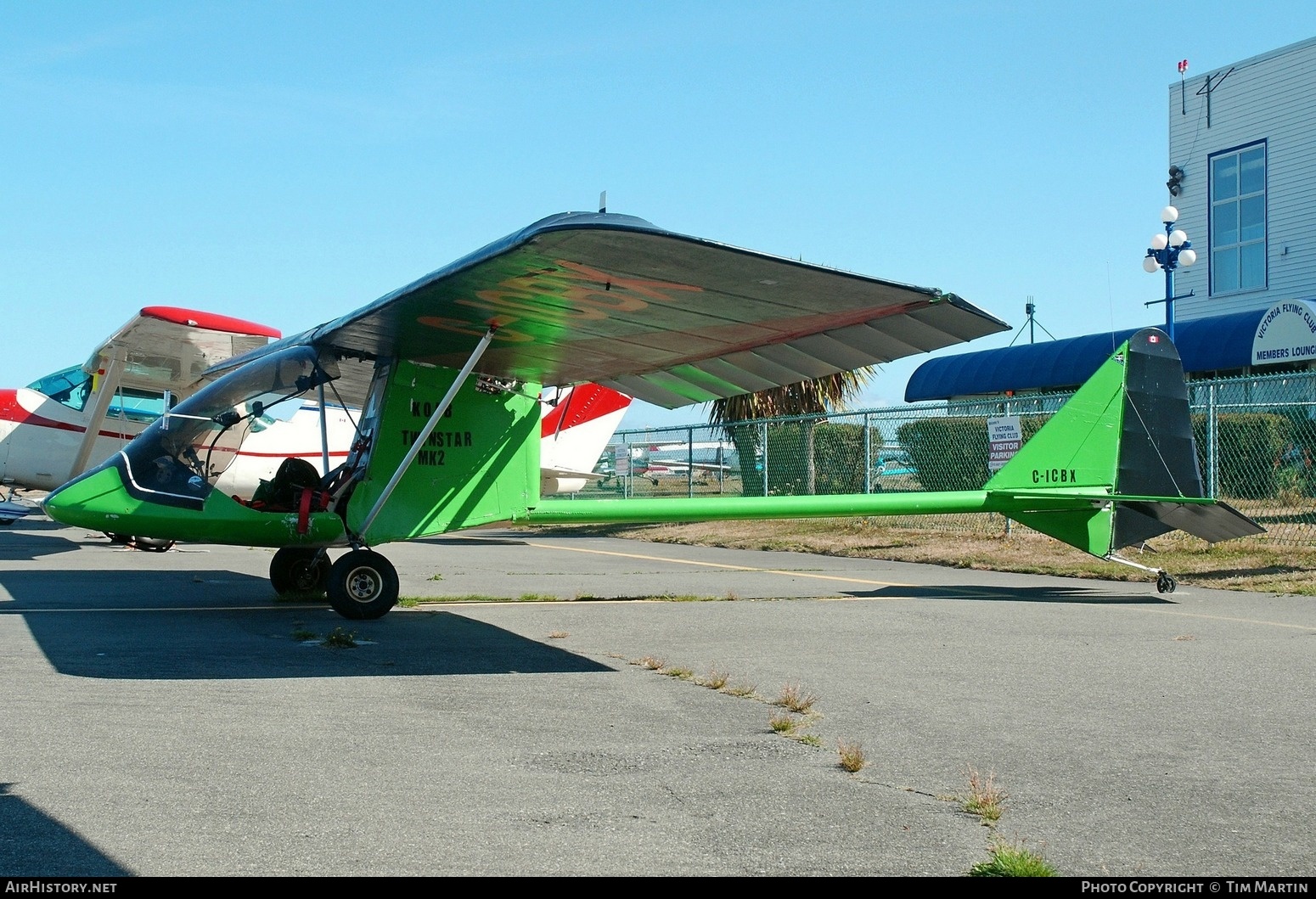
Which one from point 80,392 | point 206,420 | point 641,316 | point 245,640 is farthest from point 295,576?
point 80,392

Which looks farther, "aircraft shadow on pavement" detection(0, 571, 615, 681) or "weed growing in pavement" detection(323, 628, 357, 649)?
"weed growing in pavement" detection(323, 628, 357, 649)

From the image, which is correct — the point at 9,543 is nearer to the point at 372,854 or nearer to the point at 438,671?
the point at 438,671

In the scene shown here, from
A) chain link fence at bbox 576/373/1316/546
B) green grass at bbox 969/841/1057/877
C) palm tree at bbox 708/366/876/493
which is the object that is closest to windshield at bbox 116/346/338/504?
green grass at bbox 969/841/1057/877

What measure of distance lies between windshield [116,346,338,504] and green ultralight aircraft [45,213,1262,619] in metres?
0.02

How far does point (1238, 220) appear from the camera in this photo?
109 ft

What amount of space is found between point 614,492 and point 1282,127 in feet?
71.1

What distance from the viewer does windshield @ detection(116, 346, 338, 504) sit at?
8.80m

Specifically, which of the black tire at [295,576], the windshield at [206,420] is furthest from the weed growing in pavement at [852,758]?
the black tire at [295,576]

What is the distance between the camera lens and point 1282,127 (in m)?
32.0

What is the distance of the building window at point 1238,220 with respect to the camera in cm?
3272

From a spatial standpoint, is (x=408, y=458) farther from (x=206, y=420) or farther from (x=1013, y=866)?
(x=1013, y=866)

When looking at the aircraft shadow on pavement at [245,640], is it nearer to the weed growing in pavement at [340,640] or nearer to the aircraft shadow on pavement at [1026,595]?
the weed growing in pavement at [340,640]

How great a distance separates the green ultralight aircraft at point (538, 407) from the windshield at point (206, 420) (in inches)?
0.6

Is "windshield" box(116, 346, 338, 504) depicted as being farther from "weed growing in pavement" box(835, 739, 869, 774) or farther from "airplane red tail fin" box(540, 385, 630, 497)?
"airplane red tail fin" box(540, 385, 630, 497)
